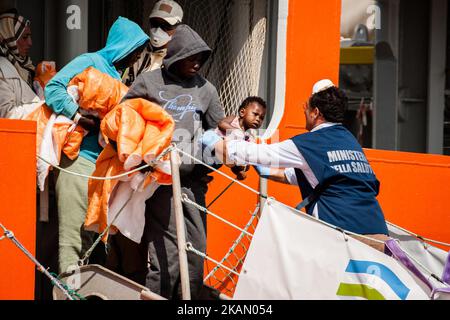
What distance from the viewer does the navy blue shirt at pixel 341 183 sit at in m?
5.26

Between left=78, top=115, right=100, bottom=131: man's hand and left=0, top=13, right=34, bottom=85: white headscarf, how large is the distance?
0.96 m

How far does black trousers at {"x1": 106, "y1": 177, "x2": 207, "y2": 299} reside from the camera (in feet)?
18.4

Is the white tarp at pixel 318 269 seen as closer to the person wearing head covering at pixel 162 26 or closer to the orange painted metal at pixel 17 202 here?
the orange painted metal at pixel 17 202

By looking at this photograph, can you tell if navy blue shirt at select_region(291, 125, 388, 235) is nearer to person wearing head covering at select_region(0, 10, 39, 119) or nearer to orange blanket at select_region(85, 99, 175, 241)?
orange blanket at select_region(85, 99, 175, 241)

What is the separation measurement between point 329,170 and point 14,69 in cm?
264

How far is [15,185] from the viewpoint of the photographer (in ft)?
19.0

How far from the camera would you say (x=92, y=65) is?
253 inches

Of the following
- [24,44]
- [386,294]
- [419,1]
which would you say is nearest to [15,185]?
[24,44]

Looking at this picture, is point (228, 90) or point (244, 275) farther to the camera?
point (228, 90)

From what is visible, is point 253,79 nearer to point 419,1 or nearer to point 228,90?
point 228,90

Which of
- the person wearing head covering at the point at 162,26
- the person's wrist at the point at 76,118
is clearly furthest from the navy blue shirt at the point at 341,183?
the person wearing head covering at the point at 162,26

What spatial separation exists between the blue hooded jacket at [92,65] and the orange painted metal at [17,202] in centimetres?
38

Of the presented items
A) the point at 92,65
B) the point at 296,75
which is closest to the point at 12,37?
the point at 92,65
